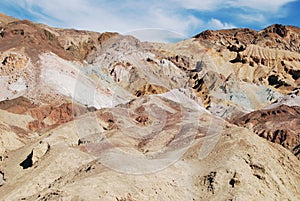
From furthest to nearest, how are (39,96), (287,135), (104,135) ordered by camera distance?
1. (39,96)
2. (287,135)
3. (104,135)

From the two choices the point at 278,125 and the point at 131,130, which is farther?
the point at 278,125

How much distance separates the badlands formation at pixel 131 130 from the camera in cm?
1564

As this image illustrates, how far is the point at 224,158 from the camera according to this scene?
57.8 ft

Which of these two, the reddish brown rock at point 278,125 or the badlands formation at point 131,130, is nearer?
the badlands formation at point 131,130

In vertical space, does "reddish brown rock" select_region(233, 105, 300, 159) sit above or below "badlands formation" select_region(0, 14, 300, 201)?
below

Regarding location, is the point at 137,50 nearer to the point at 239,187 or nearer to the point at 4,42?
the point at 4,42

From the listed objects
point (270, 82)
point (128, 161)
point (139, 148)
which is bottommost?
point (270, 82)

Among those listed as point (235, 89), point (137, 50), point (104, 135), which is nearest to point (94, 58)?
point (137, 50)

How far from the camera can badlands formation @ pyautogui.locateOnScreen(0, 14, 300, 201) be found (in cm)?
1564

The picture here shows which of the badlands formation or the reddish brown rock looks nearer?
the badlands formation

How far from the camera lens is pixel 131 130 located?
28562 millimetres

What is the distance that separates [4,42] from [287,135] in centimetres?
3646

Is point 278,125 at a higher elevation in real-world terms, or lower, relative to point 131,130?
lower

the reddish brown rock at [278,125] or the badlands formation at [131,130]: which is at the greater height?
the badlands formation at [131,130]
